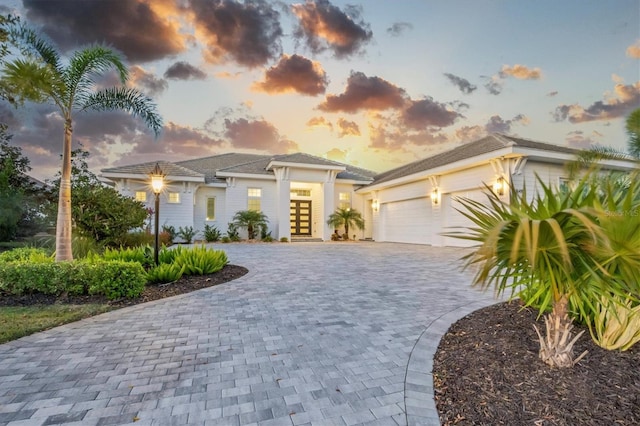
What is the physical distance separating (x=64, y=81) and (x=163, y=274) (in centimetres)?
460

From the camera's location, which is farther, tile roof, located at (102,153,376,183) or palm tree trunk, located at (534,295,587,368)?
tile roof, located at (102,153,376,183)

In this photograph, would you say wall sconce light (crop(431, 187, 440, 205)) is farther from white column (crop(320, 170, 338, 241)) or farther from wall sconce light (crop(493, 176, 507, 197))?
white column (crop(320, 170, 338, 241))

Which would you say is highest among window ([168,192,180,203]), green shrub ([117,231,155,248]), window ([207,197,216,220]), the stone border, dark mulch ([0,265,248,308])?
window ([168,192,180,203])

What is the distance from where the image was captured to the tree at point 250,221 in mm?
17203

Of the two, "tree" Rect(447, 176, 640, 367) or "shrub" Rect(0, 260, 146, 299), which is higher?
"tree" Rect(447, 176, 640, 367)

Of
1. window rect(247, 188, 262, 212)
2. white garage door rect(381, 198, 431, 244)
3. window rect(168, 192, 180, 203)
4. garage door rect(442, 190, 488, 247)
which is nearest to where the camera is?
garage door rect(442, 190, 488, 247)

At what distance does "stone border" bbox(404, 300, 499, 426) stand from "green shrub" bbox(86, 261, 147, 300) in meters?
4.53

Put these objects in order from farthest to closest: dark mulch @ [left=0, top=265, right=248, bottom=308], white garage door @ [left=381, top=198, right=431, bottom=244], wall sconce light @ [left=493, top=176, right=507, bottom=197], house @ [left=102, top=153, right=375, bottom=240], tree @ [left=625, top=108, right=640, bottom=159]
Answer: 1. house @ [left=102, top=153, right=375, bottom=240]
2. white garage door @ [left=381, top=198, right=431, bottom=244]
3. wall sconce light @ [left=493, top=176, right=507, bottom=197]
4. tree @ [left=625, top=108, right=640, bottom=159]
5. dark mulch @ [left=0, top=265, right=248, bottom=308]

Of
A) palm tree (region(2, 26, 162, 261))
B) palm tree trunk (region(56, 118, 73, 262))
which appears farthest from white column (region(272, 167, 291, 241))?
palm tree trunk (region(56, 118, 73, 262))

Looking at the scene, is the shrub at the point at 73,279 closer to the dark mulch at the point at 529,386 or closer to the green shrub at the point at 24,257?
the green shrub at the point at 24,257

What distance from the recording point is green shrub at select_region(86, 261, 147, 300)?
4.84m

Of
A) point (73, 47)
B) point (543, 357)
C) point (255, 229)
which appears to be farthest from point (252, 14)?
point (543, 357)

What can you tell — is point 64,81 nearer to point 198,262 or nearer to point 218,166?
point 198,262

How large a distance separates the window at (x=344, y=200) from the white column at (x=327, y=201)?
1.21 meters
